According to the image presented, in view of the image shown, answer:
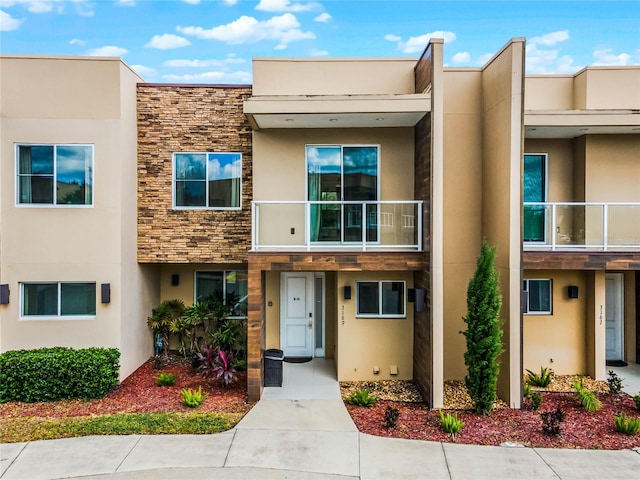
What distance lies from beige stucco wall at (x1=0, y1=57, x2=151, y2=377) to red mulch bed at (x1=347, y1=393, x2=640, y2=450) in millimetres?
6143

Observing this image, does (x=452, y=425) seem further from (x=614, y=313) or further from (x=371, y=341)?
(x=614, y=313)

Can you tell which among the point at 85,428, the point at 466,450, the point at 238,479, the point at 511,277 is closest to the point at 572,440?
the point at 466,450

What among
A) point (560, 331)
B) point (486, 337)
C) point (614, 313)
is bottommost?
point (560, 331)

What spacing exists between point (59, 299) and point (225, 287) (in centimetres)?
385

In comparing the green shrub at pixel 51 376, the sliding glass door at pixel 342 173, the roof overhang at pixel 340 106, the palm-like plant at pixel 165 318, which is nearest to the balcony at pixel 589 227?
the roof overhang at pixel 340 106

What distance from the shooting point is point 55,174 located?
8906 mm

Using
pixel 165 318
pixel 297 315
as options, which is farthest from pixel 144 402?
pixel 297 315

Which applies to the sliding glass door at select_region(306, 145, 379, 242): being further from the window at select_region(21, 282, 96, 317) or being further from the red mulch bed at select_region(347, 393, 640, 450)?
the window at select_region(21, 282, 96, 317)

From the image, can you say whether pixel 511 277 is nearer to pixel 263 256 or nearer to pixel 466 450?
pixel 466 450

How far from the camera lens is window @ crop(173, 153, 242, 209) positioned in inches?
396

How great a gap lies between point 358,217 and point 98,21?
11305 mm

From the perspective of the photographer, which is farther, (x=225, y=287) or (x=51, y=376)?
(x=225, y=287)

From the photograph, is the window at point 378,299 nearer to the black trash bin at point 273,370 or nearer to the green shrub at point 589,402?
the black trash bin at point 273,370

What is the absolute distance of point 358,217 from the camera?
28.5ft
